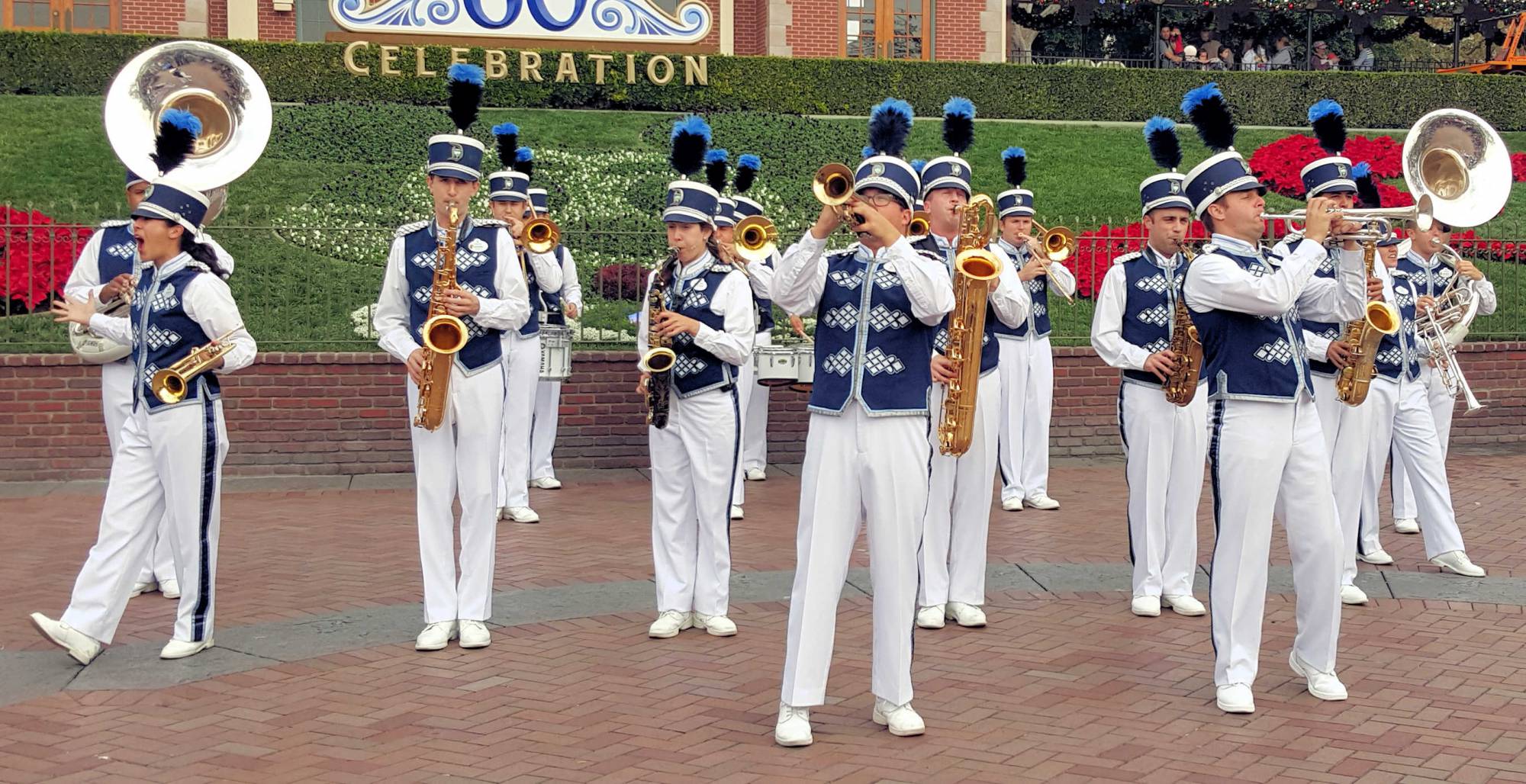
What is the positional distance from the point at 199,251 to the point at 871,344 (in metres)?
3.29

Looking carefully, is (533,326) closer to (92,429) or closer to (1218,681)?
(92,429)

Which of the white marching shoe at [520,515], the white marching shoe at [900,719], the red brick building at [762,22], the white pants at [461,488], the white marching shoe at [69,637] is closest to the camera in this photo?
the white marching shoe at [900,719]

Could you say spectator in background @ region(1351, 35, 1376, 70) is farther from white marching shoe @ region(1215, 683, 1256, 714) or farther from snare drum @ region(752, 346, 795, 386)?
white marching shoe @ region(1215, 683, 1256, 714)

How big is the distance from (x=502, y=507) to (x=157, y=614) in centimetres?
326

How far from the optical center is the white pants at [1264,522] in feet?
21.4

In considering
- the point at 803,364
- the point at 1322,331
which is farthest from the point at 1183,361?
the point at 803,364

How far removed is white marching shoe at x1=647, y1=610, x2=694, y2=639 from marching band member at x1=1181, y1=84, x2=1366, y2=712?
8.39ft

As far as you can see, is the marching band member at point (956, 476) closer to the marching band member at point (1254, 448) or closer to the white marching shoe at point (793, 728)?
the marching band member at point (1254, 448)

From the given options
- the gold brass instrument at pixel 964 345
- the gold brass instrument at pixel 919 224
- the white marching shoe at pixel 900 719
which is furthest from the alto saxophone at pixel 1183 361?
the white marching shoe at pixel 900 719

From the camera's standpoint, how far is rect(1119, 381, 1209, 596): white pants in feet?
27.3

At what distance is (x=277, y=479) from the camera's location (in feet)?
41.5

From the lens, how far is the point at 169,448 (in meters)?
7.16

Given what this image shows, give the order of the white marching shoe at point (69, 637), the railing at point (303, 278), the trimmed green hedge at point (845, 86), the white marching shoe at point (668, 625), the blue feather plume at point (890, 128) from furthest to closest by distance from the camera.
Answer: the trimmed green hedge at point (845, 86)
the railing at point (303, 278)
the white marching shoe at point (668, 625)
the white marching shoe at point (69, 637)
the blue feather plume at point (890, 128)

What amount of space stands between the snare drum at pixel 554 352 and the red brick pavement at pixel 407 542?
3.27ft
